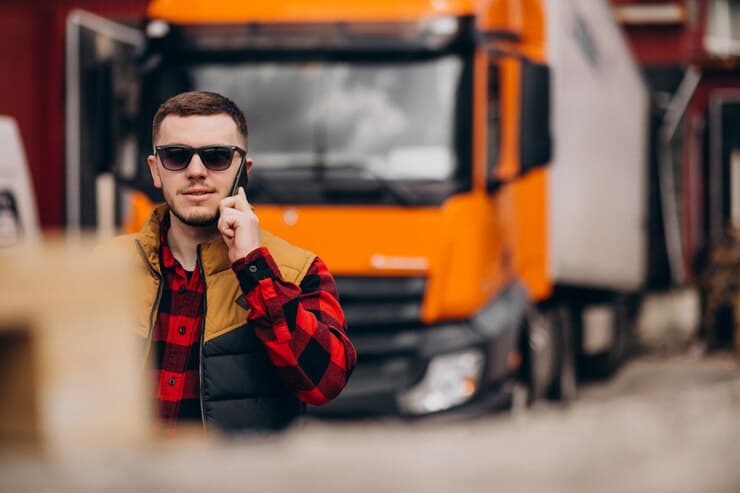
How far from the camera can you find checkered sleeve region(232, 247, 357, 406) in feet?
5.44

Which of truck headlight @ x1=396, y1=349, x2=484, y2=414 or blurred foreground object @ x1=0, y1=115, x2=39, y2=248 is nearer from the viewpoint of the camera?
blurred foreground object @ x1=0, y1=115, x2=39, y2=248

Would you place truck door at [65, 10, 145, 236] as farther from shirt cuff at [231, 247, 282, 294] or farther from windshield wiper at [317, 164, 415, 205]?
shirt cuff at [231, 247, 282, 294]

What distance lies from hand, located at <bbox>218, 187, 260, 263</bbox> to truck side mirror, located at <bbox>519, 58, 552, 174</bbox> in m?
7.01

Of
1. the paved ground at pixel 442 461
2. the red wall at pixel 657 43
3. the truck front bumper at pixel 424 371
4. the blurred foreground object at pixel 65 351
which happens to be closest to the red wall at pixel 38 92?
the truck front bumper at pixel 424 371

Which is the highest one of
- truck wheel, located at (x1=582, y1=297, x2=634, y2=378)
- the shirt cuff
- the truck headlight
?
the shirt cuff

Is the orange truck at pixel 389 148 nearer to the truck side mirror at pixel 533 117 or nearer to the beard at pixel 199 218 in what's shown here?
the truck side mirror at pixel 533 117

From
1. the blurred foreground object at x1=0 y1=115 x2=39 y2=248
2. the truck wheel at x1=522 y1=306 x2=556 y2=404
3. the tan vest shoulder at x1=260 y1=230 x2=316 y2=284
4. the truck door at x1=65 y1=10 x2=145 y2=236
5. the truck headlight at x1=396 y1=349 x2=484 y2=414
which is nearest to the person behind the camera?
the tan vest shoulder at x1=260 y1=230 x2=316 y2=284

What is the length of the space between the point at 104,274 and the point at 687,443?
14.9 feet

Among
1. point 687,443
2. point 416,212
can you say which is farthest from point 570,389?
point 687,443

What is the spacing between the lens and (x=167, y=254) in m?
1.70

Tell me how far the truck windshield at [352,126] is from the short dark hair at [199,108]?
5309mm

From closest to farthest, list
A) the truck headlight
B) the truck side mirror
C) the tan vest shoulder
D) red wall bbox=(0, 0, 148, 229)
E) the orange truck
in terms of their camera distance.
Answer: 1. the tan vest shoulder
2. the orange truck
3. the truck headlight
4. the truck side mirror
5. red wall bbox=(0, 0, 148, 229)

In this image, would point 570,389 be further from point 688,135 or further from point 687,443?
point 688,135

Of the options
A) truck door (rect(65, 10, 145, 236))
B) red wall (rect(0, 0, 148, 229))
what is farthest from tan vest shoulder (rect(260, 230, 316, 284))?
red wall (rect(0, 0, 148, 229))
